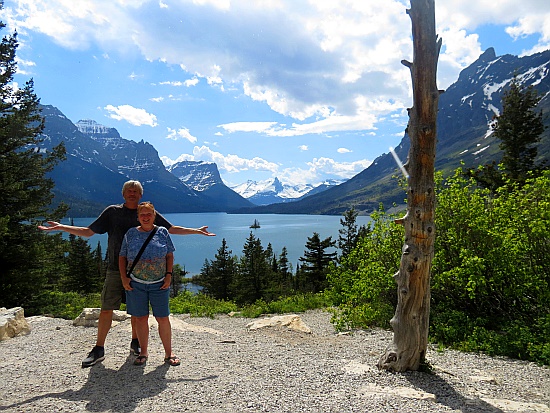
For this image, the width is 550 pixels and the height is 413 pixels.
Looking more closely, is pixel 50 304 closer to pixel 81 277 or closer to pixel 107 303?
pixel 107 303

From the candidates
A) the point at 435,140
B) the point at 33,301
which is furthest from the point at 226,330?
the point at 33,301

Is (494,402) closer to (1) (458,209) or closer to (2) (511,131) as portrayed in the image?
(1) (458,209)

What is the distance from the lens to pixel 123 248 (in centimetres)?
520

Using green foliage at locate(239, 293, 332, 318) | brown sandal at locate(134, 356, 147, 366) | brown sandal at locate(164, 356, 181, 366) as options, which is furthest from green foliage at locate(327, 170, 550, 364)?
brown sandal at locate(134, 356, 147, 366)

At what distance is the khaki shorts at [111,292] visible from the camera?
218 inches

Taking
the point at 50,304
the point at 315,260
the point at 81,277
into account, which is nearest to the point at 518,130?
the point at 315,260

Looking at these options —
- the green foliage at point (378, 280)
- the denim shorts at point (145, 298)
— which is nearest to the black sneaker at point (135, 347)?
the denim shorts at point (145, 298)

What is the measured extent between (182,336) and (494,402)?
5784 mm

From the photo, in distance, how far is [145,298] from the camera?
208 inches

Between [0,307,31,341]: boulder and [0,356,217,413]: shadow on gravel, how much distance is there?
340 cm

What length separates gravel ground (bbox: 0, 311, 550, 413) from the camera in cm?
413

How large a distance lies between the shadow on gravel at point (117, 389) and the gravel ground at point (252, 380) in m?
0.01

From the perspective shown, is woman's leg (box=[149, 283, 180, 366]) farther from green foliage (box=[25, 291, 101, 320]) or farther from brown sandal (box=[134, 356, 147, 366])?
green foliage (box=[25, 291, 101, 320])

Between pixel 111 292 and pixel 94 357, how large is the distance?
0.98m
